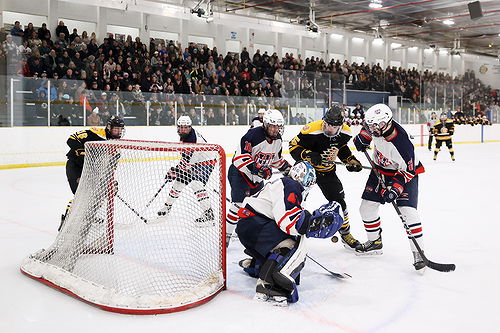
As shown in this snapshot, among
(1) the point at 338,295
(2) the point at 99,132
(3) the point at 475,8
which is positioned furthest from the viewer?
(3) the point at 475,8

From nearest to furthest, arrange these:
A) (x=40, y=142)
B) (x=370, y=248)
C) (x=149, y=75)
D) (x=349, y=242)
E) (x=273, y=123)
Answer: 1. (x=273, y=123)
2. (x=370, y=248)
3. (x=349, y=242)
4. (x=40, y=142)
5. (x=149, y=75)

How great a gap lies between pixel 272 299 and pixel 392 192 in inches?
40.9

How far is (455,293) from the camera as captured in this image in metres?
2.80

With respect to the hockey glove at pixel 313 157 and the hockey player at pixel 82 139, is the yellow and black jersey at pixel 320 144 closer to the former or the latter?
the hockey glove at pixel 313 157

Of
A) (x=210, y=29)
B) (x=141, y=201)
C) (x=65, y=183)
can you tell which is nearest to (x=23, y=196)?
(x=65, y=183)

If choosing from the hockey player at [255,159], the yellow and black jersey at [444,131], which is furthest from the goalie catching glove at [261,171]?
the yellow and black jersey at [444,131]

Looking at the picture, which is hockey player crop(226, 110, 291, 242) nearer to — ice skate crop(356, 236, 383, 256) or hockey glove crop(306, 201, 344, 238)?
ice skate crop(356, 236, 383, 256)

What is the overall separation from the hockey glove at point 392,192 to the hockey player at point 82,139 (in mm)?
1934

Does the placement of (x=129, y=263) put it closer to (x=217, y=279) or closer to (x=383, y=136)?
(x=217, y=279)

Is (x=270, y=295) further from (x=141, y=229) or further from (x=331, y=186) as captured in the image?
(x=331, y=186)

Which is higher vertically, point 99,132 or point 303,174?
point 99,132

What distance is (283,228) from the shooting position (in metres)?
2.52

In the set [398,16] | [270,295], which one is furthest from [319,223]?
[398,16]

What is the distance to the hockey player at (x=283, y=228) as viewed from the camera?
2506 millimetres
